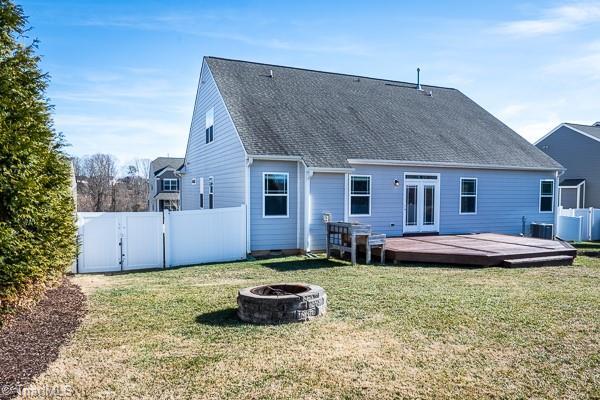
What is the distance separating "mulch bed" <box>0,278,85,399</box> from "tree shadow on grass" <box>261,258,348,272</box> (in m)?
4.66

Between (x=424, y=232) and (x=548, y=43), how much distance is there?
22.5ft

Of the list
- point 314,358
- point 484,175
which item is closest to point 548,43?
point 484,175

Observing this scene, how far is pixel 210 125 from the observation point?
16141mm

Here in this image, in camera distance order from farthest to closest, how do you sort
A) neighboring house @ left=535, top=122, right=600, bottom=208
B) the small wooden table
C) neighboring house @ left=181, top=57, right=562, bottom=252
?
neighboring house @ left=535, top=122, right=600, bottom=208
neighboring house @ left=181, top=57, right=562, bottom=252
the small wooden table

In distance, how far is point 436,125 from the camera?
17.4 meters

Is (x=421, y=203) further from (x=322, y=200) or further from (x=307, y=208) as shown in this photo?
(x=307, y=208)

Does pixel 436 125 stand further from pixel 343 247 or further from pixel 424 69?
pixel 343 247

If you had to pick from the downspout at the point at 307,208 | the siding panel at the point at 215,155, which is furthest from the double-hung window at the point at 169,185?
the downspout at the point at 307,208

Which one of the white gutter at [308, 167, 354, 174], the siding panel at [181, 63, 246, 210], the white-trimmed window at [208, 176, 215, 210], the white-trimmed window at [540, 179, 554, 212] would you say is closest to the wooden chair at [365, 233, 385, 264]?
the white gutter at [308, 167, 354, 174]

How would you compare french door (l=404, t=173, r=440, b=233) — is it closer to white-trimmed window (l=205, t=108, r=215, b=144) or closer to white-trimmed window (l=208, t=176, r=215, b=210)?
white-trimmed window (l=208, t=176, r=215, b=210)

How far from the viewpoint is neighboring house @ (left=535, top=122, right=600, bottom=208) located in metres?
23.6

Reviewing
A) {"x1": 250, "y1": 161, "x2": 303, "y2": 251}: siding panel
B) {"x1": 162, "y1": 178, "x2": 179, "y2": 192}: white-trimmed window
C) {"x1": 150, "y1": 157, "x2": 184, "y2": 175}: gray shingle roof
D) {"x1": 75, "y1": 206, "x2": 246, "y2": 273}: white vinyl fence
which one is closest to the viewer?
{"x1": 75, "y1": 206, "x2": 246, "y2": 273}: white vinyl fence

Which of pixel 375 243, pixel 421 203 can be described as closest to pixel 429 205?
pixel 421 203

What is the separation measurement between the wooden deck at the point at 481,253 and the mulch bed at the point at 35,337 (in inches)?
309
